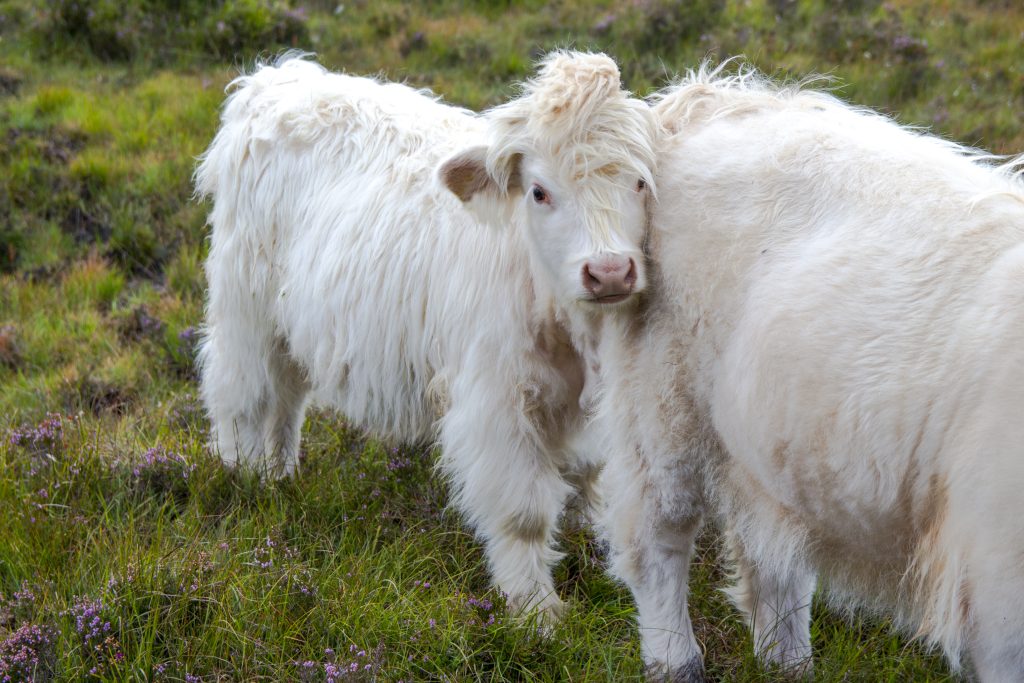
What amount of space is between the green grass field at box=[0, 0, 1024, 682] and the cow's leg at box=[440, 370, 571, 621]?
0.60 ft

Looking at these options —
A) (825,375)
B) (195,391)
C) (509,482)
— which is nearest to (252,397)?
(195,391)

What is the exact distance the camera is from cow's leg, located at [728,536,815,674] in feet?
11.6

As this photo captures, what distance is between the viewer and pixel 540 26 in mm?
9656

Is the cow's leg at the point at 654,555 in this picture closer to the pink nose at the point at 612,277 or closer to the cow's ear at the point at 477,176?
the pink nose at the point at 612,277

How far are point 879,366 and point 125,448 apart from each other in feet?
A: 11.3

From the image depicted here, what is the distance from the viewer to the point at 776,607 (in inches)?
140

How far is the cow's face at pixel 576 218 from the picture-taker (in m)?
3.04

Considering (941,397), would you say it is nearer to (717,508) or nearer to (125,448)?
(717,508)

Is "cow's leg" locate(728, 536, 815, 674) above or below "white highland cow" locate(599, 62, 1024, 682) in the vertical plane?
below

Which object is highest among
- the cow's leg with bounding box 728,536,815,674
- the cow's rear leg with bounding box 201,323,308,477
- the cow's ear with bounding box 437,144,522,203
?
the cow's ear with bounding box 437,144,522,203

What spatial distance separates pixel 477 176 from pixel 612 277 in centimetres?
93

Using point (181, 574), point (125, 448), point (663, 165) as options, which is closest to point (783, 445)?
point (663, 165)

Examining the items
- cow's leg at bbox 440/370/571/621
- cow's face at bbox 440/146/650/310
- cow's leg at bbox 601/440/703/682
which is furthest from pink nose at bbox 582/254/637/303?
cow's leg at bbox 440/370/571/621

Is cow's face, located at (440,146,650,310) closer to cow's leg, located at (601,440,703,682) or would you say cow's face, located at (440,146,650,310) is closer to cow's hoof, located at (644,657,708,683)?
cow's leg, located at (601,440,703,682)
